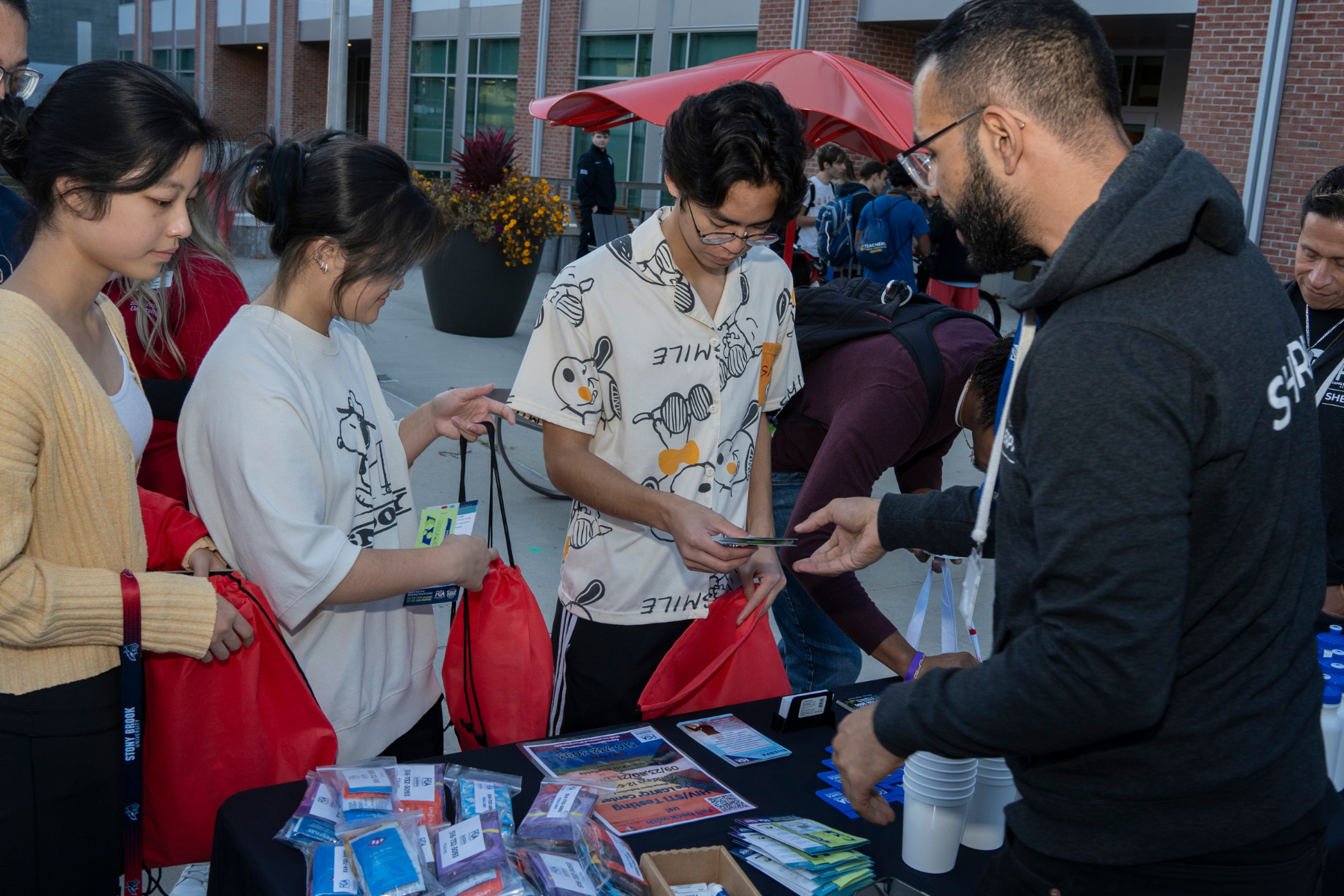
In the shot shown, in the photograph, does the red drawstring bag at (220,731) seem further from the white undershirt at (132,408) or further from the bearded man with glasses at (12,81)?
the bearded man with glasses at (12,81)

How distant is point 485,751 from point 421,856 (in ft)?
1.26

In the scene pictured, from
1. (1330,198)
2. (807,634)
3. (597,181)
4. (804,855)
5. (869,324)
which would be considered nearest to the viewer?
(804,855)

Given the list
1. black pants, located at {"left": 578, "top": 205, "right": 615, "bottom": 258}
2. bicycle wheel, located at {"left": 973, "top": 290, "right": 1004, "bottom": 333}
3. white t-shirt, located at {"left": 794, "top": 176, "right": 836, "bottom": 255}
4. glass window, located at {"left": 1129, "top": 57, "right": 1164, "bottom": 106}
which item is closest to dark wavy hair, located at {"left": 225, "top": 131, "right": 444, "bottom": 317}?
black pants, located at {"left": 578, "top": 205, "right": 615, "bottom": 258}

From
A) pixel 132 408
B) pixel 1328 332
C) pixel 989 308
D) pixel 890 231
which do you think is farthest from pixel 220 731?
pixel 989 308

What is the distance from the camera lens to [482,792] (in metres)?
1.49

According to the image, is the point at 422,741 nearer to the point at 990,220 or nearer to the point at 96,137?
the point at 96,137

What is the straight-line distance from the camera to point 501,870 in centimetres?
130

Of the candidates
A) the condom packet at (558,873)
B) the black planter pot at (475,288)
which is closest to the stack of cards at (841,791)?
the condom packet at (558,873)

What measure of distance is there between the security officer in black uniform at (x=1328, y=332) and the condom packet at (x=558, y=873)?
1803 millimetres

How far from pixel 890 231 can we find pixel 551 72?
1055 centimetres

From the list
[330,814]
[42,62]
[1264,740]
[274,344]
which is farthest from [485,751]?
[42,62]

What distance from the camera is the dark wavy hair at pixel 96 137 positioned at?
1.56 metres

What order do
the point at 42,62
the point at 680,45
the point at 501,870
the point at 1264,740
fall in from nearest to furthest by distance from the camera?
the point at 1264,740 → the point at 501,870 → the point at 680,45 → the point at 42,62

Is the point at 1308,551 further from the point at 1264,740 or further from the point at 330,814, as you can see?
the point at 330,814
